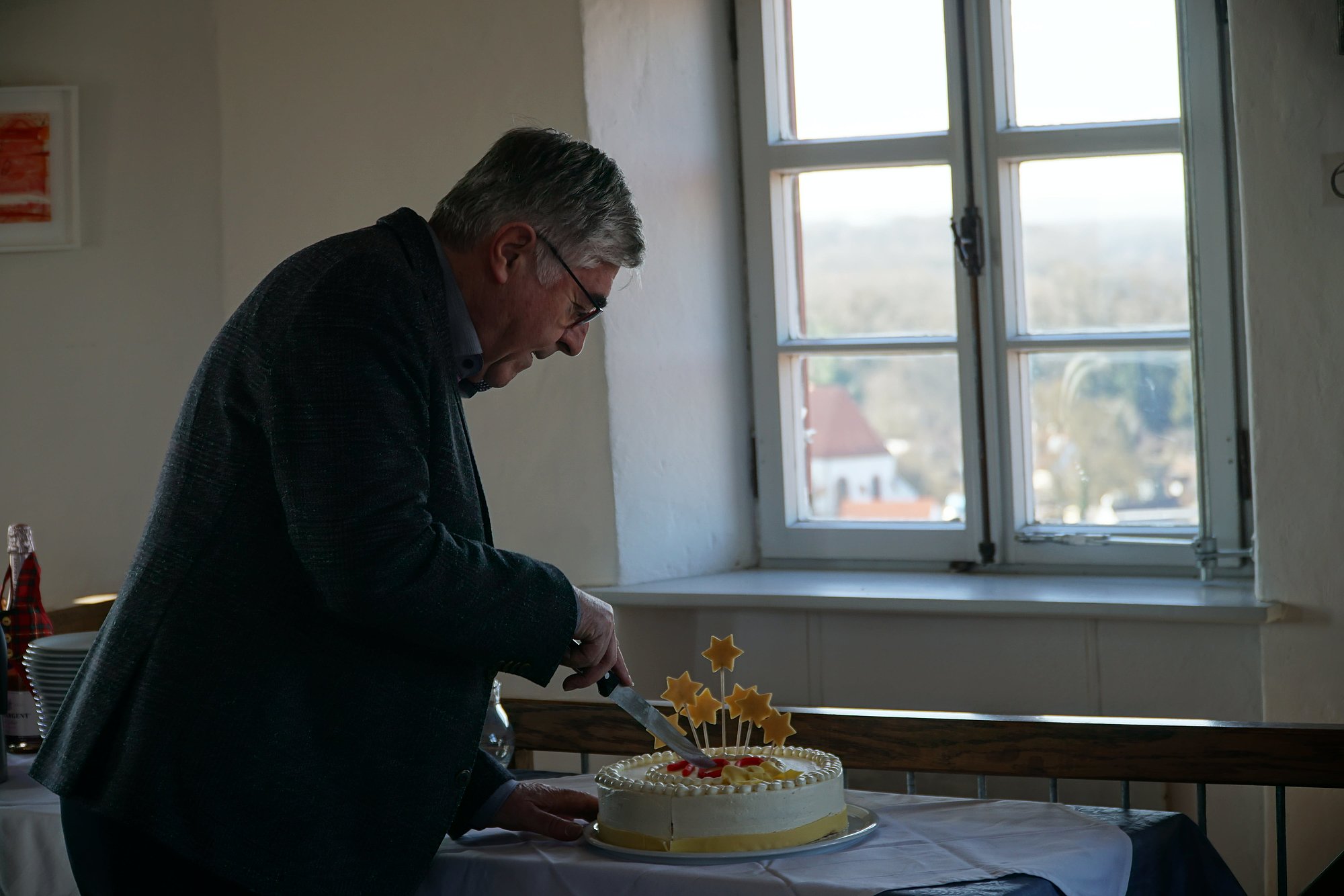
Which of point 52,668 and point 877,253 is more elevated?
point 877,253

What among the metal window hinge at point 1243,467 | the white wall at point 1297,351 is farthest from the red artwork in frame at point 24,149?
the metal window hinge at point 1243,467

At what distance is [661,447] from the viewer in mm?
2836

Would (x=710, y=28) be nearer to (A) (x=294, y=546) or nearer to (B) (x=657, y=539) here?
(B) (x=657, y=539)

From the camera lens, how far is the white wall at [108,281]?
2.99 metres

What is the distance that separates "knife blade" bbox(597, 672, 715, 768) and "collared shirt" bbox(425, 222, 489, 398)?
334 millimetres

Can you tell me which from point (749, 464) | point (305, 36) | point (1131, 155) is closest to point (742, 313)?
point (749, 464)

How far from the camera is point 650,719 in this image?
1.38m

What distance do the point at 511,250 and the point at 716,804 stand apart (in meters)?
0.55

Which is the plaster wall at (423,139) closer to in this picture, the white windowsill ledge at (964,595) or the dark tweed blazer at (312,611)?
the white windowsill ledge at (964,595)

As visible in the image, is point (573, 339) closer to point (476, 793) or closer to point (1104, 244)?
point (476, 793)

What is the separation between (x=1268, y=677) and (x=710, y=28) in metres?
1.70

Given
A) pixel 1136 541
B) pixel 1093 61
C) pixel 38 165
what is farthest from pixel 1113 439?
pixel 38 165

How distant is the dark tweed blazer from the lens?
45.8 inches

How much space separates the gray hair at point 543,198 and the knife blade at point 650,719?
0.40 metres
